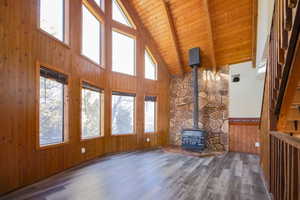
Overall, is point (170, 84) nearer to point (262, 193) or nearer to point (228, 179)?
point (228, 179)

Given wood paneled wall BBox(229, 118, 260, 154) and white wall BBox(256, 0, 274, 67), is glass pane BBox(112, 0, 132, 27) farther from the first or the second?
wood paneled wall BBox(229, 118, 260, 154)

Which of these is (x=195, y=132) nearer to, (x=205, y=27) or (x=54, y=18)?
(x=205, y=27)

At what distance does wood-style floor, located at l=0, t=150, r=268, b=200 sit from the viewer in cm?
237

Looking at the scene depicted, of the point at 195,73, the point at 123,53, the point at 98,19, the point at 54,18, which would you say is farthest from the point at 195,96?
the point at 54,18

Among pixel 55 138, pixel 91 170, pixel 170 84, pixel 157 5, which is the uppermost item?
pixel 157 5

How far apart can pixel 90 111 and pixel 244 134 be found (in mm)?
4968

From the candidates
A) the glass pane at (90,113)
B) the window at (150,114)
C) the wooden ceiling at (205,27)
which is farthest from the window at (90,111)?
the wooden ceiling at (205,27)

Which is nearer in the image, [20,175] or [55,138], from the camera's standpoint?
[20,175]

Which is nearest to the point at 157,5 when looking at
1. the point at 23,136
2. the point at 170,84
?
the point at 170,84

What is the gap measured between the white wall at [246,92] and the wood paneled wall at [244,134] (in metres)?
0.20

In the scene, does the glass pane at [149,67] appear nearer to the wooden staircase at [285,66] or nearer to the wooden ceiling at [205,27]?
the wooden ceiling at [205,27]

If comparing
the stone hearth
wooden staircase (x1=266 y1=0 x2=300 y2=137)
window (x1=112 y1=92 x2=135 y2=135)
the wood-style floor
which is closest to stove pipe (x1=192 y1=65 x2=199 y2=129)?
the stone hearth

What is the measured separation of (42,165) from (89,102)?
180 cm

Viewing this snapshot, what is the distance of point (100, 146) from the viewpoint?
4.52 meters
